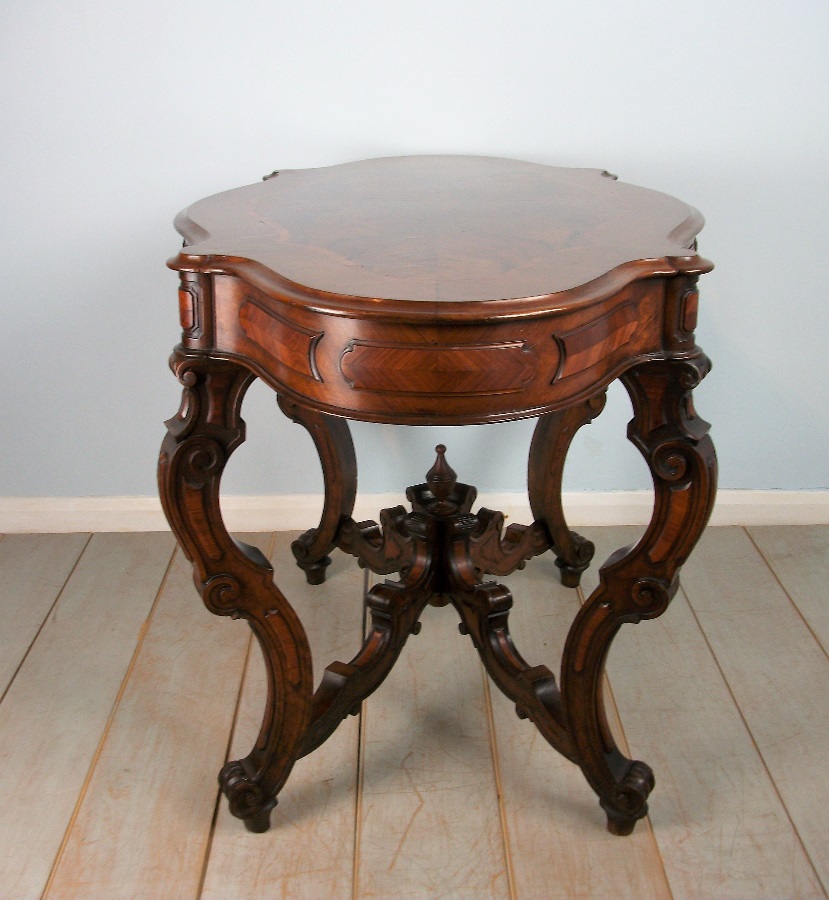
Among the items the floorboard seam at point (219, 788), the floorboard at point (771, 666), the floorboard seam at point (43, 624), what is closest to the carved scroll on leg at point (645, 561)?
the floorboard at point (771, 666)

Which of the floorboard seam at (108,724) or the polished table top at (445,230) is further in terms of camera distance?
the floorboard seam at (108,724)

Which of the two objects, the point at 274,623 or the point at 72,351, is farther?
the point at 72,351

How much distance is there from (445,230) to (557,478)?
31.9 inches

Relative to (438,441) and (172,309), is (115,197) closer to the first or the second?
(172,309)

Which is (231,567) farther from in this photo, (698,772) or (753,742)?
(753,742)

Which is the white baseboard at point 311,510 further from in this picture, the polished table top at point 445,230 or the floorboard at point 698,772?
the polished table top at point 445,230

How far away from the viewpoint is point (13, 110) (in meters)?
2.10

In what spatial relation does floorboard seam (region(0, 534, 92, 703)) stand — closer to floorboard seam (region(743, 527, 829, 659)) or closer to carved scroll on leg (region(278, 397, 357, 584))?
carved scroll on leg (region(278, 397, 357, 584))

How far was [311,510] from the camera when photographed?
2.43 metres

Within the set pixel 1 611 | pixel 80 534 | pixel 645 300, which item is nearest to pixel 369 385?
Result: pixel 645 300

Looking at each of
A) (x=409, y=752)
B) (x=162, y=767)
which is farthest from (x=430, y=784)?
(x=162, y=767)

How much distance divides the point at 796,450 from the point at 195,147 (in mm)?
1487

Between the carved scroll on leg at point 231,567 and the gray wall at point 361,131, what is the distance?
880mm

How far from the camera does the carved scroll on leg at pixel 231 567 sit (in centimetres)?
139
